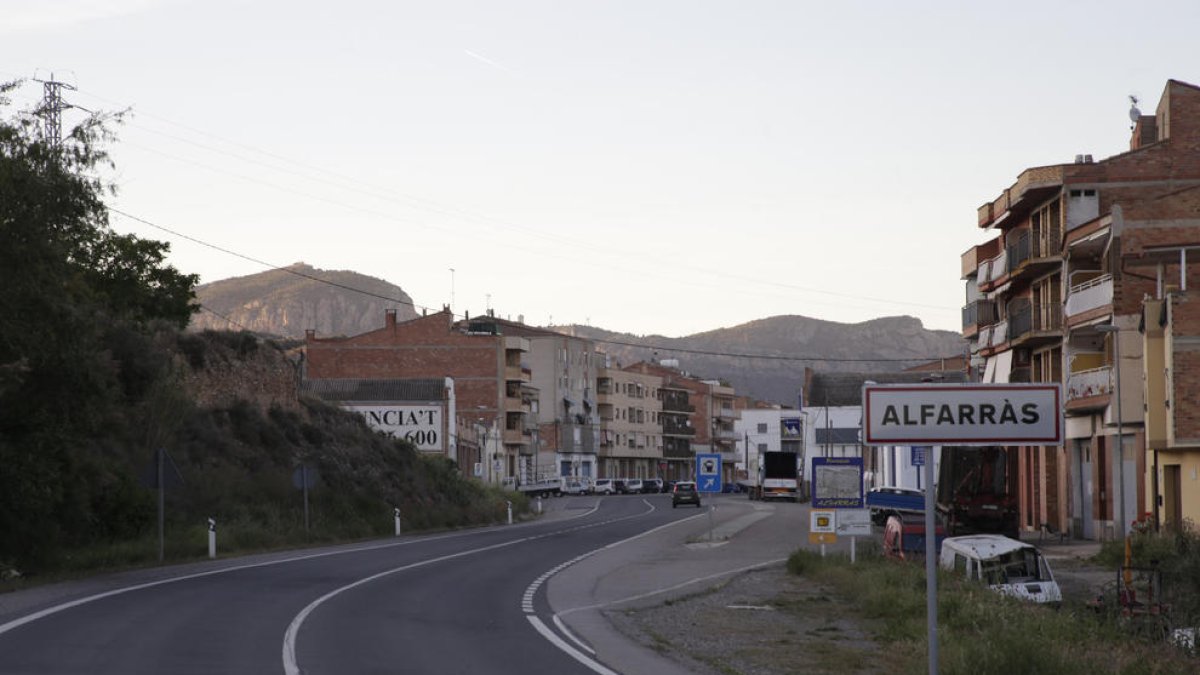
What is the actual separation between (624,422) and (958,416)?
17889 centimetres

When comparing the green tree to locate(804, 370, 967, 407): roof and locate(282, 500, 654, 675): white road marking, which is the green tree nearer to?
locate(282, 500, 654, 675): white road marking

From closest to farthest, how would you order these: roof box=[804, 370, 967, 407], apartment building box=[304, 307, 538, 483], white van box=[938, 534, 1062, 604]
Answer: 1. white van box=[938, 534, 1062, 604]
2. apartment building box=[304, 307, 538, 483]
3. roof box=[804, 370, 967, 407]

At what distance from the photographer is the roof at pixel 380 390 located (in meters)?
93.8

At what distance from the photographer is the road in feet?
58.1

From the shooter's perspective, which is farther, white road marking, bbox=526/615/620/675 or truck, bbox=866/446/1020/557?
truck, bbox=866/446/1020/557

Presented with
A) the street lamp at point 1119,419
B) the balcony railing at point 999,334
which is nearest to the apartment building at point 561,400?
the balcony railing at point 999,334

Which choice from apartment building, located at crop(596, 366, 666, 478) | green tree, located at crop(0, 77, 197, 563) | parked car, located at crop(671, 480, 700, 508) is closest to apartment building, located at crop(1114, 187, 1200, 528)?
green tree, located at crop(0, 77, 197, 563)

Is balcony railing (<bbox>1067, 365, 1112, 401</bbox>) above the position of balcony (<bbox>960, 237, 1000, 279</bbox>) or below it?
below

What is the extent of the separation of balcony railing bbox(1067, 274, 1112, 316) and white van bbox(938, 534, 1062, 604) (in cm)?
2452

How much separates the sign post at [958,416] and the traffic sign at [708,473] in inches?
1513

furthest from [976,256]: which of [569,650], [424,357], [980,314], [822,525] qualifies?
[569,650]

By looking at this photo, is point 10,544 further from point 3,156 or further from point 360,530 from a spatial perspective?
point 360,530

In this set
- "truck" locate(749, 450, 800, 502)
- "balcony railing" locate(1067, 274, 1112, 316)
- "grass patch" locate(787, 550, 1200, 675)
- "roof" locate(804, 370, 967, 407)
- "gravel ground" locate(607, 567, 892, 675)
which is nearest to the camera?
"grass patch" locate(787, 550, 1200, 675)

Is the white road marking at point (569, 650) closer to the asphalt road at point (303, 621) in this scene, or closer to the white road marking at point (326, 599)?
the asphalt road at point (303, 621)
